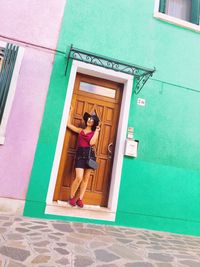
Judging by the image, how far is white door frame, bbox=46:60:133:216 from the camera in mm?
4584

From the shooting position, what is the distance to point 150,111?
17.1ft

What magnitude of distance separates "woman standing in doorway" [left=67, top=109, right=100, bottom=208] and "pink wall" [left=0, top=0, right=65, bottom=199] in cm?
85

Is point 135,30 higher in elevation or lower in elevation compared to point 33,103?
higher

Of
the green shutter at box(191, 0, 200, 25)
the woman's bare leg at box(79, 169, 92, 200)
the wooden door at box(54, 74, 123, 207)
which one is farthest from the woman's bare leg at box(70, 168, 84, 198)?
the green shutter at box(191, 0, 200, 25)

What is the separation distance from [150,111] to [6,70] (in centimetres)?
303

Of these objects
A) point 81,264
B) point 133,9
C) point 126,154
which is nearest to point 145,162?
point 126,154

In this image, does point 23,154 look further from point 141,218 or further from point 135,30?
point 135,30

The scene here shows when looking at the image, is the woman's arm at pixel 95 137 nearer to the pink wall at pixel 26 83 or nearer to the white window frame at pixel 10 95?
the pink wall at pixel 26 83

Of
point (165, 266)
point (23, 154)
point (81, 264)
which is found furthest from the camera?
point (23, 154)

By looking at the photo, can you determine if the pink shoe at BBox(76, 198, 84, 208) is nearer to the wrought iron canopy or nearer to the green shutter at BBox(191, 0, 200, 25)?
the wrought iron canopy

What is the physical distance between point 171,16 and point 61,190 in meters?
4.86

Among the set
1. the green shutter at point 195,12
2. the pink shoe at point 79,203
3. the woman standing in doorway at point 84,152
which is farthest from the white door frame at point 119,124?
the green shutter at point 195,12

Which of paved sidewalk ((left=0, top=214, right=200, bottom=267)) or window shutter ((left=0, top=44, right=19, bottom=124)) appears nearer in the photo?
paved sidewalk ((left=0, top=214, right=200, bottom=267))

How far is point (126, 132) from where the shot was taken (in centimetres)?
502
